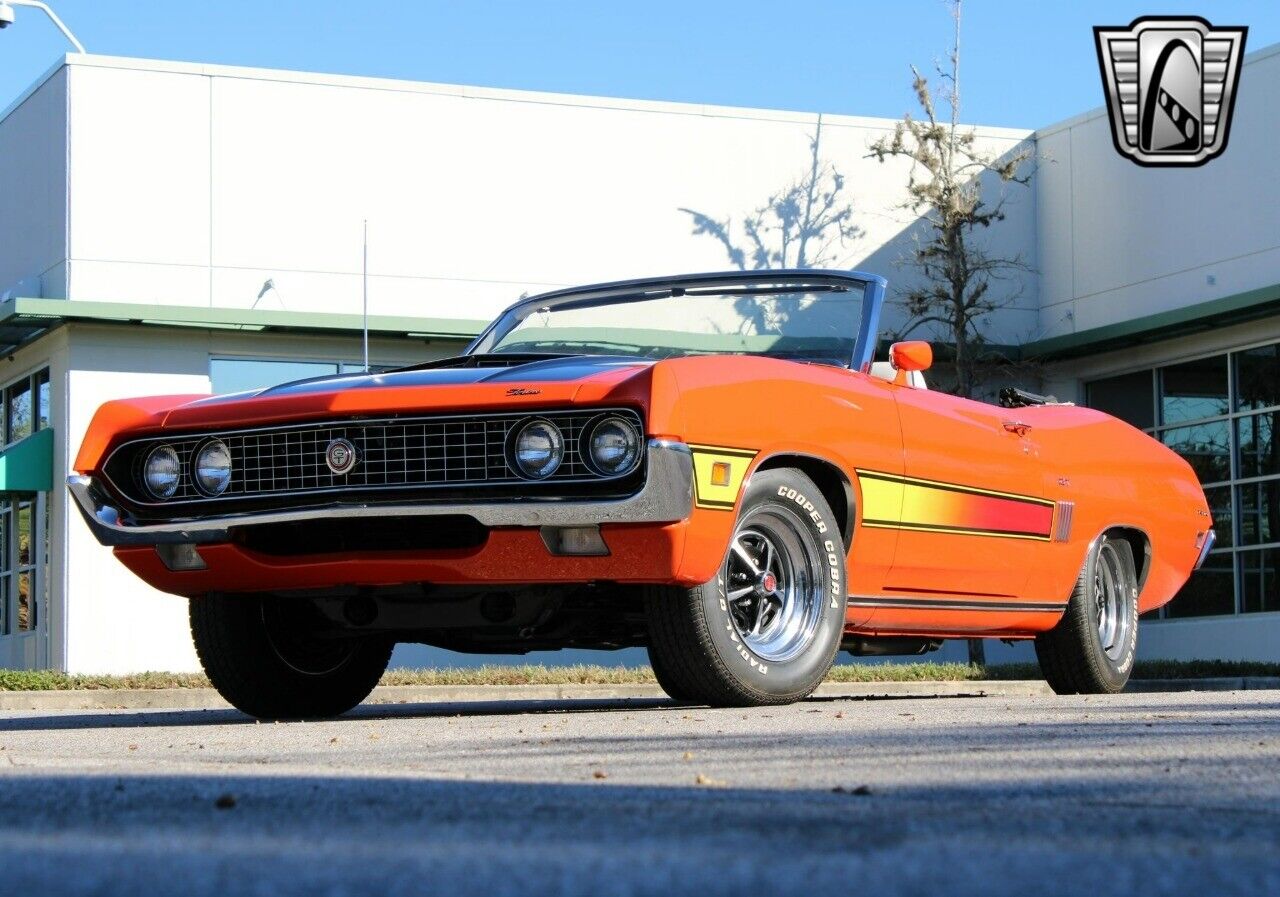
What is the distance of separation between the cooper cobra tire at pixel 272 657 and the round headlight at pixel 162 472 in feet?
1.64

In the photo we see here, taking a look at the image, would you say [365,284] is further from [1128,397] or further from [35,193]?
[1128,397]

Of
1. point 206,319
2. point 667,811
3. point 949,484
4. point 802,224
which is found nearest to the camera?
point 667,811

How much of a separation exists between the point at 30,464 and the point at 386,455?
14864mm

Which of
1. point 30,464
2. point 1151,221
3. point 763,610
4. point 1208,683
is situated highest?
point 1151,221

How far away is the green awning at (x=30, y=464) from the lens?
794 inches

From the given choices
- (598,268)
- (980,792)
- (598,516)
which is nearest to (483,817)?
(980,792)

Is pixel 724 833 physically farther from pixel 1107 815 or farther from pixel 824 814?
pixel 1107 815


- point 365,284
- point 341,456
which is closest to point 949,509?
point 341,456

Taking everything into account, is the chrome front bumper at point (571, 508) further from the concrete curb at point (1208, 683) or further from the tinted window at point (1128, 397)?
the tinted window at point (1128, 397)

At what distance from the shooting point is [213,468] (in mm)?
6828

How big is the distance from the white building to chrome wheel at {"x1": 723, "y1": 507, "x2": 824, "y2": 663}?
14.0m

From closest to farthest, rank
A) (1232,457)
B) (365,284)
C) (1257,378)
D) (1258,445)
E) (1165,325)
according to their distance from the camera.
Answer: (365,284) → (1257,378) → (1258,445) → (1165,325) → (1232,457)

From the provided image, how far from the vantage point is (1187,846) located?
290 centimetres
